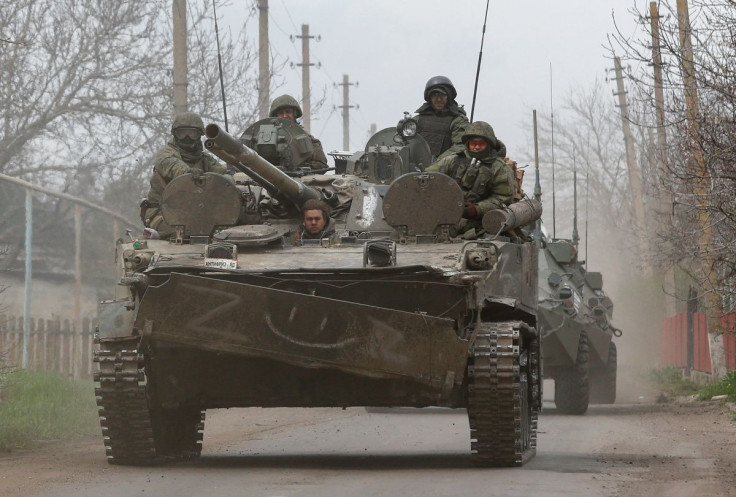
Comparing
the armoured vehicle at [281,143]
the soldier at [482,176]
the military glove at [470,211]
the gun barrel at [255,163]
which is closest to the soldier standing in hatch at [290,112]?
the armoured vehicle at [281,143]

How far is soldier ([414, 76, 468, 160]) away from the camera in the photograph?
47.1 ft

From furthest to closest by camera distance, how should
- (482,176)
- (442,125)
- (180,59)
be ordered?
(180,59) → (442,125) → (482,176)

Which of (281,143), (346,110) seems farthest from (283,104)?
(346,110)

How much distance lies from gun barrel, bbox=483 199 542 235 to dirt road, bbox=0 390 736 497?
1756 millimetres

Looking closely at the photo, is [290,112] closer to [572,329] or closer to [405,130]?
[405,130]

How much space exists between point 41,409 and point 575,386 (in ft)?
20.8

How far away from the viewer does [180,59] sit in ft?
65.6

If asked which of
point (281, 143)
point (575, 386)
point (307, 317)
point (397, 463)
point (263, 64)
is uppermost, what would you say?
point (263, 64)

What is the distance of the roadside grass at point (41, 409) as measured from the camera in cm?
1420

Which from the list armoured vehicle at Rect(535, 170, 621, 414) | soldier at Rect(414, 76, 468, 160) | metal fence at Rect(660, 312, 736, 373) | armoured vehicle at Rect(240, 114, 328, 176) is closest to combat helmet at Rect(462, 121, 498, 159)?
soldier at Rect(414, 76, 468, 160)

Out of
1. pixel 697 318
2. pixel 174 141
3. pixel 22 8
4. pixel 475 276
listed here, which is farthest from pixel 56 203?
pixel 697 318

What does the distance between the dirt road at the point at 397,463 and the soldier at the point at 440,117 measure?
2.64 metres

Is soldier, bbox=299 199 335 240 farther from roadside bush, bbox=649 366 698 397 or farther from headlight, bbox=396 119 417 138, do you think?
roadside bush, bbox=649 366 698 397

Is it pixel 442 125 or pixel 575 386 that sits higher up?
pixel 442 125
